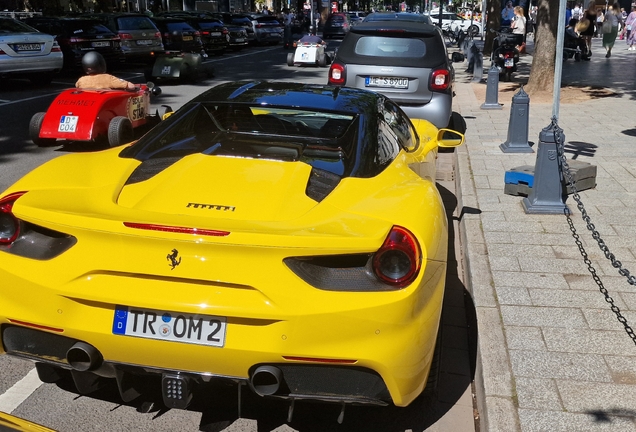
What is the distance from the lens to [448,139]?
5660mm

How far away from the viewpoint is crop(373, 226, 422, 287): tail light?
9.59 ft

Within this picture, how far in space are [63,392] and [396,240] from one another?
195cm

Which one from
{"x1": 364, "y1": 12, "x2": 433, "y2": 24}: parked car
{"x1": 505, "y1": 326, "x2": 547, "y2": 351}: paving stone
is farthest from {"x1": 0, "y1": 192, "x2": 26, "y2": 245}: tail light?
{"x1": 364, "y1": 12, "x2": 433, "y2": 24}: parked car

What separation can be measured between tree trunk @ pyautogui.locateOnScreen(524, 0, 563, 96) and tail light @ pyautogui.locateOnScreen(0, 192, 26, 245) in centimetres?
1356

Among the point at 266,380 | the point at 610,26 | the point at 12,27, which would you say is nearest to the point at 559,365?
the point at 266,380

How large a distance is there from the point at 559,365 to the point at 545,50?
12.6 metres

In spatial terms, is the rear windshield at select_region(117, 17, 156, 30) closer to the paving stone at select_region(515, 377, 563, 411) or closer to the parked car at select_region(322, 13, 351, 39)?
the parked car at select_region(322, 13, 351, 39)

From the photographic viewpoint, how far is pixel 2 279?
121 inches

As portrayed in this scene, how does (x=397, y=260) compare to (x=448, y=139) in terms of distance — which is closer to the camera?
(x=397, y=260)

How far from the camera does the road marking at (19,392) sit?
11.7 feet

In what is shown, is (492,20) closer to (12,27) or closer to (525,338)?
(12,27)

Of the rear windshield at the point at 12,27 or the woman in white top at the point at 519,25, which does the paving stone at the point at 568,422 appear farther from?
the woman in white top at the point at 519,25

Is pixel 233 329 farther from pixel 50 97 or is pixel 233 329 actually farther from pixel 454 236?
pixel 50 97

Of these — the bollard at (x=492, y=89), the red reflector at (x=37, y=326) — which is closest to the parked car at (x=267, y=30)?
the bollard at (x=492, y=89)
